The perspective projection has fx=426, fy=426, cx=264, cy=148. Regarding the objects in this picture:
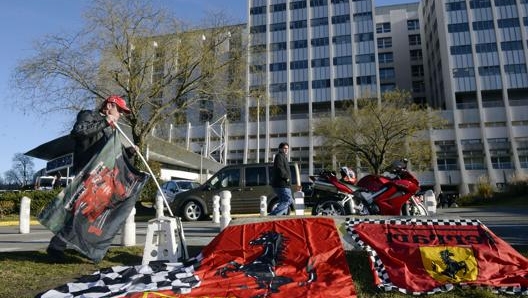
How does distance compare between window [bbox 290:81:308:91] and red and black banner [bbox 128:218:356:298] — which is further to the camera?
window [bbox 290:81:308:91]

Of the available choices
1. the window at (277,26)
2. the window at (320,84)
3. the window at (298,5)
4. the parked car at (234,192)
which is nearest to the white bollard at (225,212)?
the parked car at (234,192)

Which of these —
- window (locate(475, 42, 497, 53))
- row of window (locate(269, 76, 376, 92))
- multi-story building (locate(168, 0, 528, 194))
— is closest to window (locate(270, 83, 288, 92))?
row of window (locate(269, 76, 376, 92))

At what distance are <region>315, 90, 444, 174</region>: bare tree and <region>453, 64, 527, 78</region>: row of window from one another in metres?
22.2

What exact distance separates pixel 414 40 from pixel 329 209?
242ft

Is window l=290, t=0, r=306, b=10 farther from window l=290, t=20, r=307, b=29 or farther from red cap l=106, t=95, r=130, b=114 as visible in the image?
red cap l=106, t=95, r=130, b=114

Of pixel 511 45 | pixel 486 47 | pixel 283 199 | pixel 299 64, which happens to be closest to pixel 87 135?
pixel 283 199

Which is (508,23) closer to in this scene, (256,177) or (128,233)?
(256,177)

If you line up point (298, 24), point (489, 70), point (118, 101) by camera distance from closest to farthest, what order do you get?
1. point (118, 101)
2. point (489, 70)
3. point (298, 24)

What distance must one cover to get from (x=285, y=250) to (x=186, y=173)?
44659 millimetres

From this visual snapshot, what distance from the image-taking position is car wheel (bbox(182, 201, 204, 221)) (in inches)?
619

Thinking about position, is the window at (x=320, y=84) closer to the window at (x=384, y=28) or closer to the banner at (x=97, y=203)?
the window at (x=384, y=28)

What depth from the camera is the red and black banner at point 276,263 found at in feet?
13.4

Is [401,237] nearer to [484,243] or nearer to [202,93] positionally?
[484,243]

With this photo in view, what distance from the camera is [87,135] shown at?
5.82 meters
